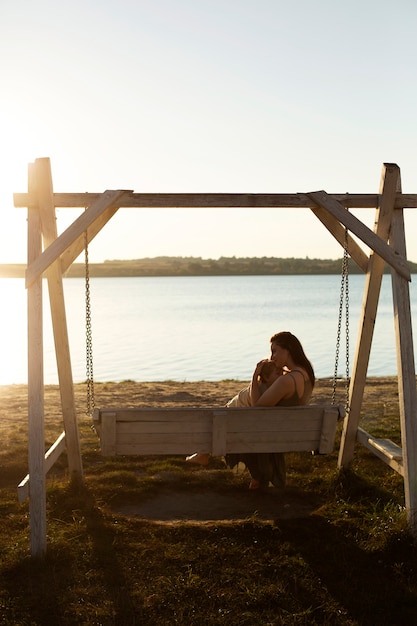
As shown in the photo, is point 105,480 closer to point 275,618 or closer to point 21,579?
point 21,579

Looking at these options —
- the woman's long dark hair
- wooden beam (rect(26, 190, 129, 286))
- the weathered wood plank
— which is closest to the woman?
the woman's long dark hair

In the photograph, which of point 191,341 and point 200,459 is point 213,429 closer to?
point 200,459

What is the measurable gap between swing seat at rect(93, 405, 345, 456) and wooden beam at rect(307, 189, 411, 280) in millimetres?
1337

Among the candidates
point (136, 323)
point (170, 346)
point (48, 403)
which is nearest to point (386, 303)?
point (136, 323)

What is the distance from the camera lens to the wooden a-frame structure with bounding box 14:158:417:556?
5.85m

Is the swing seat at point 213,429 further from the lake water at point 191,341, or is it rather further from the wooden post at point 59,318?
the lake water at point 191,341

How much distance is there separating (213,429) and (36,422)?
1447mm

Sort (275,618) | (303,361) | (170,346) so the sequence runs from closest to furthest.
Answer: (275,618) → (303,361) → (170,346)

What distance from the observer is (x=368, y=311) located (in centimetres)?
709

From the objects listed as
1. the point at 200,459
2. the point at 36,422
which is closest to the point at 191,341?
the point at 200,459

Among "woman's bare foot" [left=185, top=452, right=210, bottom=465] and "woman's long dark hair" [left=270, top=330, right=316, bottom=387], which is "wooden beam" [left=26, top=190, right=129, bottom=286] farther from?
"woman's bare foot" [left=185, top=452, right=210, bottom=465]

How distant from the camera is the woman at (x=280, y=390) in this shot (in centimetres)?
670

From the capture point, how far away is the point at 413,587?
516 centimetres

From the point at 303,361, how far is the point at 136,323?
124ft
